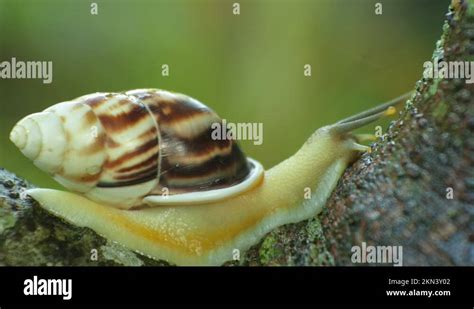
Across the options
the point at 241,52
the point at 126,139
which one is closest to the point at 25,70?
the point at 241,52

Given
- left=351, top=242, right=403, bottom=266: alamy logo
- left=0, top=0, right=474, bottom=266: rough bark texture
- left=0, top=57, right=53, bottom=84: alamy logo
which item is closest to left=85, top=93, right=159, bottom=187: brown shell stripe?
left=0, top=0, right=474, bottom=266: rough bark texture

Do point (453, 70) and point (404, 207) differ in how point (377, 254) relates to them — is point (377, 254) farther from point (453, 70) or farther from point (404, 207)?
point (453, 70)

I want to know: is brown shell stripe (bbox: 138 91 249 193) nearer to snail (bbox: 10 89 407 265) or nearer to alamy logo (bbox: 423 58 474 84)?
snail (bbox: 10 89 407 265)
